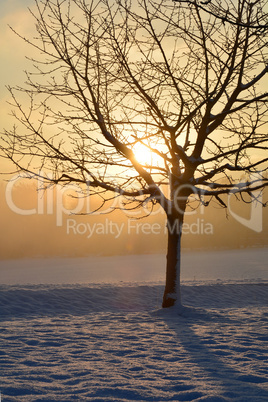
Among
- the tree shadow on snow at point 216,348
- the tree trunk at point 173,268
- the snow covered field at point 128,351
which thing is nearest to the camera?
the snow covered field at point 128,351

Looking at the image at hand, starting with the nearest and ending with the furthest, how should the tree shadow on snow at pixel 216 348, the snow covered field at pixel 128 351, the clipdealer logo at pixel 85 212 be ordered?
the snow covered field at pixel 128 351 → the tree shadow on snow at pixel 216 348 → the clipdealer logo at pixel 85 212

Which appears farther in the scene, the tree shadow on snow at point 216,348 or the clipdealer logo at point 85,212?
the clipdealer logo at point 85,212

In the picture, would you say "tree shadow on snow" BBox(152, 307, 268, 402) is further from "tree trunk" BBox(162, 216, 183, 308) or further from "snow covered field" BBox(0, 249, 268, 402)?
"tree trunk" BBox(162, 216, 183, 308)

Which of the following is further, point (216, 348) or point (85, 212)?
point (85, 212)

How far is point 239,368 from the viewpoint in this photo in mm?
6426

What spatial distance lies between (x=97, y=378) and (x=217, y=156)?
7.40m

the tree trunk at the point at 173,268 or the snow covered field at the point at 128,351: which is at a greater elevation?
the tree trunk at the point at 173,268

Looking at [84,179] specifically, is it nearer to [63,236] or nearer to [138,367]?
[138,367]

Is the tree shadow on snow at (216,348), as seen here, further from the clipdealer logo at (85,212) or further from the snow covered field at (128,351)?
the clipdealer logo at (85,212)

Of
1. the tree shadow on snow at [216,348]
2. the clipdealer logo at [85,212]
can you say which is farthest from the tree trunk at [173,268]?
the clipdealer logo at [85,212]

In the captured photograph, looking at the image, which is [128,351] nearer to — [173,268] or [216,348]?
[216,348]

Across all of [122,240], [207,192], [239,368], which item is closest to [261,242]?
[122,240]

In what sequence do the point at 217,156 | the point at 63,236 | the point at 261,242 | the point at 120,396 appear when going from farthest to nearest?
the point at 261,242 < the point at 63,236 < the point at 217,156 < the point at 120,396

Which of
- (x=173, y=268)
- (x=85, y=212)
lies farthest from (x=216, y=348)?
(x=85, y=212)
